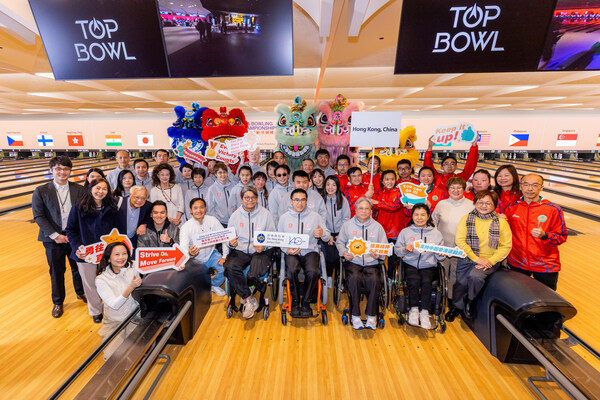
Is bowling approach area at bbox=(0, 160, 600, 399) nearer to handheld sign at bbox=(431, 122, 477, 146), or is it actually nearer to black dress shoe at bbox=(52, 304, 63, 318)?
black dress shoe at bbox=(52, 304, 63, 318)

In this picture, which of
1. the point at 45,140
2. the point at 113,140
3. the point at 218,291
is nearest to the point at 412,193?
the point at 218,291

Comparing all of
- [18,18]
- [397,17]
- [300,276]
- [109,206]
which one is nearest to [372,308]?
[300,276]

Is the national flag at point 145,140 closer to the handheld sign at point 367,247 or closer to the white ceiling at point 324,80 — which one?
the white ceiling at point 324,80

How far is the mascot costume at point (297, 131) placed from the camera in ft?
15.7

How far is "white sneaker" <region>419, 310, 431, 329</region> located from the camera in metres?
2.60

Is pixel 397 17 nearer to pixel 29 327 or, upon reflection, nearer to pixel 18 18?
pixel 18 18

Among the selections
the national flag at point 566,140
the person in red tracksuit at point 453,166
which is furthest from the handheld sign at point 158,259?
the national flag at point 566,140

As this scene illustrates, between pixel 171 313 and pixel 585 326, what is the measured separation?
4.04 meters

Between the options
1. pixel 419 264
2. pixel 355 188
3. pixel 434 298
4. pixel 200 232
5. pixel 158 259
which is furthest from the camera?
pixel 355 188

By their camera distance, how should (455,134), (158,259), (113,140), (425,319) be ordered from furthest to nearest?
(113,140)
(455,134)
(425,319)
(158,259)

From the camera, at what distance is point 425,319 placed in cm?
262

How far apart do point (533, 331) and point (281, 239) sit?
223 cm

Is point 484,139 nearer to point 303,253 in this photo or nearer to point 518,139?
point 518,139

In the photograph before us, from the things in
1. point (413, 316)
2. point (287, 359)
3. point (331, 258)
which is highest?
point (331, 258)
